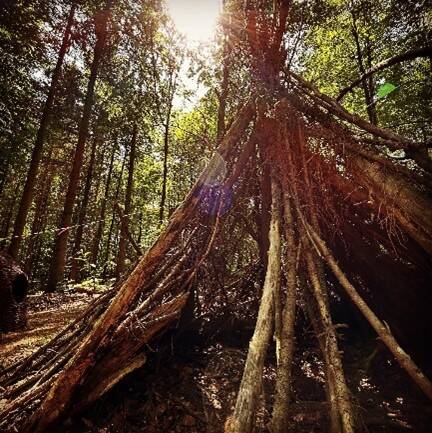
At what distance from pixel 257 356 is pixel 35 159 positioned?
1021 centimetres

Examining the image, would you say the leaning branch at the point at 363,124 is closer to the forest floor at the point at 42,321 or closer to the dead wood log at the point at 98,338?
the dead wood log at the point at 98,338

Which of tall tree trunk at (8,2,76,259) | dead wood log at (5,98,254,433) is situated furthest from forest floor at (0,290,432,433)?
tall tree trunk at (8,2,76,259)

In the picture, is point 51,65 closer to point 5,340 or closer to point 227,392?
point 5,340

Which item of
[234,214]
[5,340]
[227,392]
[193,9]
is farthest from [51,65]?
[227,392]

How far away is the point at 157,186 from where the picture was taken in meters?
22.7

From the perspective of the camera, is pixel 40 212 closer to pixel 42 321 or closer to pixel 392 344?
pixel 42 321

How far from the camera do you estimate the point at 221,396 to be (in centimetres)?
284

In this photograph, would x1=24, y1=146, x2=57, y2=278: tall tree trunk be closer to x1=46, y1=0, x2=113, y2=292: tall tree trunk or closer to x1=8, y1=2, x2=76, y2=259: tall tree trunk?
x1=8, y1=2, x2=76, y2=259: tall tree trunk

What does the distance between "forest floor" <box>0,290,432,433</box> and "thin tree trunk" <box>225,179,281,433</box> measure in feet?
2.27

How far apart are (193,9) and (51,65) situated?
28.6ft

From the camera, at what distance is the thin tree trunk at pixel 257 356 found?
5.67 ft

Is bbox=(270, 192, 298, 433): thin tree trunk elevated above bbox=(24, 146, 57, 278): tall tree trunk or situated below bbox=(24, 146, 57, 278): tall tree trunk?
below

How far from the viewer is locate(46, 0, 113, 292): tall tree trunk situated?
9961mm

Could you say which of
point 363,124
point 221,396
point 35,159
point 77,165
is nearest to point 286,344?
point 221,396
